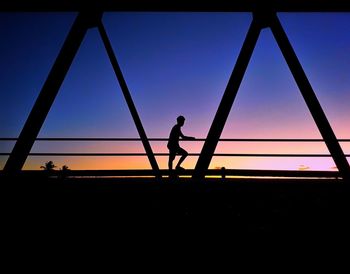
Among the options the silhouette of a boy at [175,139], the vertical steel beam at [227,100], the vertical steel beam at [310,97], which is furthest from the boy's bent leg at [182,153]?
the vertical steel beam at [310,97]

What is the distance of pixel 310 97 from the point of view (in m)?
4.18

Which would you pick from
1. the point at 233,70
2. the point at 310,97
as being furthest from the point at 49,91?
the point at 310,97

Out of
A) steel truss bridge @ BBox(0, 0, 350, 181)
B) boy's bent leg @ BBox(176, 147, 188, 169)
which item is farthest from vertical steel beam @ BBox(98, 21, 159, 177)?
boy's bent leg @ BBox(176, 147, 188, 169)

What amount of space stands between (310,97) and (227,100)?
120 centimetres
